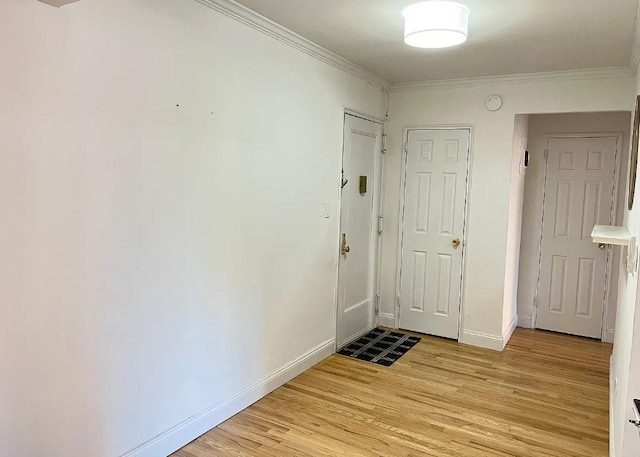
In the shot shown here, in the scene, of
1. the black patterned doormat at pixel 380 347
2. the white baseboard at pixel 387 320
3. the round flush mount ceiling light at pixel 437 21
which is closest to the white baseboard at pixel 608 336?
the black patterned doormat at pixel 380 347

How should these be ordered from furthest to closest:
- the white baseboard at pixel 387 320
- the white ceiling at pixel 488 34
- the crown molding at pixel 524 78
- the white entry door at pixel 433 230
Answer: the white baseboard at pixel 387 320 → the white entry door at pixel 433 230 → the crown molding at pixel 524 78 → the white ceiling at pixel 488 34

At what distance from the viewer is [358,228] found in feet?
14.5

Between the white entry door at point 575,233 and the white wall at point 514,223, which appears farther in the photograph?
the white entry door at point 575,233

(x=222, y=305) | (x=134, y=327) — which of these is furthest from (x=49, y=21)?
(x=222, y=305)

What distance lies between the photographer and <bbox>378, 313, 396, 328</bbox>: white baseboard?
488 cm

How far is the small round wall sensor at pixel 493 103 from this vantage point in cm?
421

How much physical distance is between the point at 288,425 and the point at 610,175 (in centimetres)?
375

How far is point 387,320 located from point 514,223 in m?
1.54

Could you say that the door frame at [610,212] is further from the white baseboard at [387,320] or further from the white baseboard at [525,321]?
the white baseboard at [387,320]

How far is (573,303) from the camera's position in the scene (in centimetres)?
486

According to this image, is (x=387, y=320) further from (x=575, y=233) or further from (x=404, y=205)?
(x=575, y=233)

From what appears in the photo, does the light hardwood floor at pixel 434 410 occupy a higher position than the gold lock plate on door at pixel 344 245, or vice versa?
the gold lock plate on door at pixel 344 245

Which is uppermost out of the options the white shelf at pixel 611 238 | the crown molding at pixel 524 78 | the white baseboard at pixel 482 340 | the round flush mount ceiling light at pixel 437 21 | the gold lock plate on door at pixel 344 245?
the crown molding at pixel 524 78

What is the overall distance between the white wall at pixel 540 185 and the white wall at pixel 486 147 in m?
0.73
